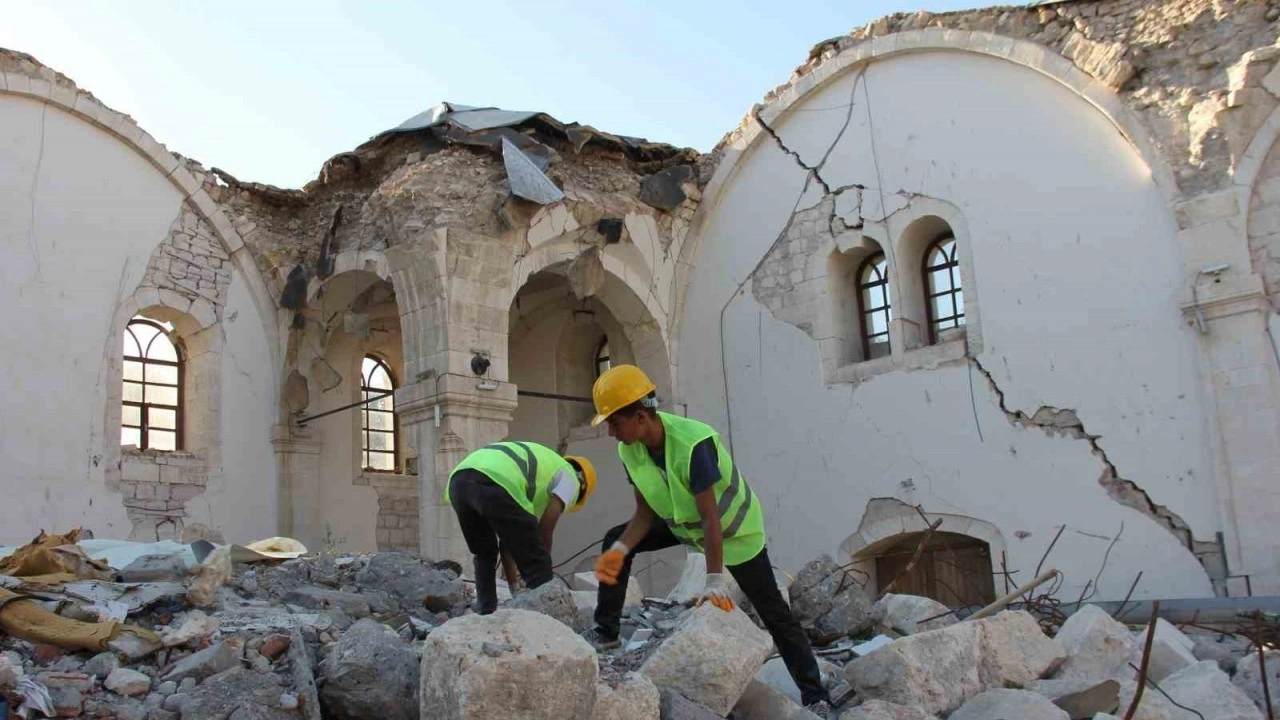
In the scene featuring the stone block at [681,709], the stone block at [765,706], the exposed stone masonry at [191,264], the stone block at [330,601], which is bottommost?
the stone block at [765,706]

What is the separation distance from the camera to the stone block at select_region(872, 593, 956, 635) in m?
6.94

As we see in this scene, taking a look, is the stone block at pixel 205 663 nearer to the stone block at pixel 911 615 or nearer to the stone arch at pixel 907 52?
the stone block at pixel 911 615

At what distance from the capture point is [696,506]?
5000mm

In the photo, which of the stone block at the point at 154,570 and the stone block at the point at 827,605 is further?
the stone block at the point at 827,605

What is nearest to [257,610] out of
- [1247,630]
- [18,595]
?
[18,595]

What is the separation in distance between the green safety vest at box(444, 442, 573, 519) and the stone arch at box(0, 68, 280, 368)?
7455 mm

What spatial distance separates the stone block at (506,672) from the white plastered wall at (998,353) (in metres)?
6.81

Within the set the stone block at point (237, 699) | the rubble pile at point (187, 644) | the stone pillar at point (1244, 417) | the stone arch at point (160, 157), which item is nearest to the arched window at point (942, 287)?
the stone pillar at point (1244, 417)

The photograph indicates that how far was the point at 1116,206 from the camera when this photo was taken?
33.3 feet

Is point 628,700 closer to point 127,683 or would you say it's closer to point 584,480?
point 127,683

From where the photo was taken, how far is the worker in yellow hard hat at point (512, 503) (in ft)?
20.1

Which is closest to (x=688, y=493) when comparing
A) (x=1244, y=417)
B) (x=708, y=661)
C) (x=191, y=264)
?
(x=708, y=661)

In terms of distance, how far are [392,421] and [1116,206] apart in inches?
335

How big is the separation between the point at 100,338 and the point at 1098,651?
30.2ft
